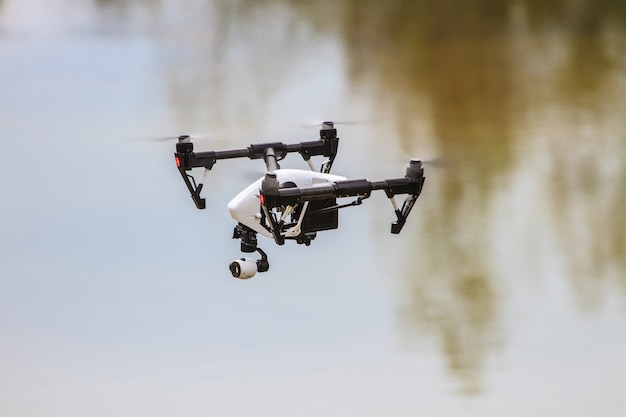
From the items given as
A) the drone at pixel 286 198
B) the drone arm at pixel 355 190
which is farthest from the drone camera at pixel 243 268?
the drone arm at pixel 355 190

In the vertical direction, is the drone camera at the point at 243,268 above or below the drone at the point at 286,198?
below

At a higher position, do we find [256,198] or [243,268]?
[256,198]

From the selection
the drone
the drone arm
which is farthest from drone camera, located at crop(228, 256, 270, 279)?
the drone arm

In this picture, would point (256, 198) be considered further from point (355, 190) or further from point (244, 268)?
point (355, 190)

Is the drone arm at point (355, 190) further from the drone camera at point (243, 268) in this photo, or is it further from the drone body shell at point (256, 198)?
the drone camera at point (243, 268)

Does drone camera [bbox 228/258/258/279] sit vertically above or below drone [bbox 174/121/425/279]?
below

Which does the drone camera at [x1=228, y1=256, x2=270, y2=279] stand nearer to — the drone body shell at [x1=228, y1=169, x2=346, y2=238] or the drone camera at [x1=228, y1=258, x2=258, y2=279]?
the drone camera at [x1=228, y1=258, x2=258, y2=279]

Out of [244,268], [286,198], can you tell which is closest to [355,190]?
[286,198]
